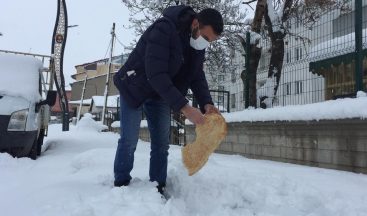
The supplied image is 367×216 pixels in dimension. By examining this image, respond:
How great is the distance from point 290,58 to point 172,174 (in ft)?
15.5

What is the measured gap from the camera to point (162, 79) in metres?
3.59

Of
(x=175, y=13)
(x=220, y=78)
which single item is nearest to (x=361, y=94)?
(x=175, y=13)

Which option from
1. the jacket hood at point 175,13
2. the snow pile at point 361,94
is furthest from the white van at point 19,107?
the snow pile at point 361,94

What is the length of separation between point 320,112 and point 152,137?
2715 mm

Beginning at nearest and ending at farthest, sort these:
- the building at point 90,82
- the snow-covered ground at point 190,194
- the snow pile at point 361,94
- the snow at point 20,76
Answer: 1. the snow-covered ground at point 190,194
2. the snow pile at point 361,94
3. the snow at point 20,76
4. the building at point 90,82

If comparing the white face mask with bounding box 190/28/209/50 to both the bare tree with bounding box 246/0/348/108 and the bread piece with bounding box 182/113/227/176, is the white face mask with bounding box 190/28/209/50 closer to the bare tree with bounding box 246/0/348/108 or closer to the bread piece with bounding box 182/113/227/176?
the bread piece with bounding box 182/113/227/176

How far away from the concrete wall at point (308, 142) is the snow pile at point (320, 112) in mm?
73

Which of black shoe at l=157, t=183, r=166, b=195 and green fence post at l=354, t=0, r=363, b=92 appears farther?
green fence post at l=354, t=0, r=363, b=92

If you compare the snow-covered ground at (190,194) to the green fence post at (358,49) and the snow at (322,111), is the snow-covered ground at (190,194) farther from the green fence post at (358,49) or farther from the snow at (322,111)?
the green fence post at (358,49)

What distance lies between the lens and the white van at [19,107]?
6891 millimetres

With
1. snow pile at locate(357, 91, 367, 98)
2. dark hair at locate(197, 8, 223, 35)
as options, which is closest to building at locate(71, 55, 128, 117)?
snow pile at locate(357, 91, 367, 98)

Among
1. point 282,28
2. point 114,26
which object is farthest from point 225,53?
point 114,26

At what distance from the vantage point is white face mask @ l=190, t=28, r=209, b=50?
3.82 meters

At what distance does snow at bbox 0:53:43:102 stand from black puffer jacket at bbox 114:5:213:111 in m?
3.74
